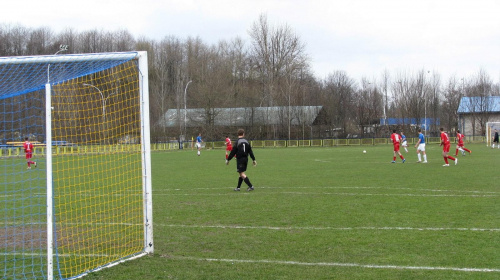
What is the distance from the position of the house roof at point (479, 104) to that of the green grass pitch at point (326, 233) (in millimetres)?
55288

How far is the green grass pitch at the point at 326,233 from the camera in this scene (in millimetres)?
5637

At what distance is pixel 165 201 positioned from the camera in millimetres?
11719

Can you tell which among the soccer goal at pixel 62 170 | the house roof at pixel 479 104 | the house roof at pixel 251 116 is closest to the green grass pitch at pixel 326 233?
the soccer goal at pixel 62 170

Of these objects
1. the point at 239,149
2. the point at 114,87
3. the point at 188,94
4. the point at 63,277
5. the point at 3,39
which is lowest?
the point at 63,277

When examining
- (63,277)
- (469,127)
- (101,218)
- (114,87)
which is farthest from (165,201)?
(469,127)

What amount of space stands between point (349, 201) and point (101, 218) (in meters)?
5.72

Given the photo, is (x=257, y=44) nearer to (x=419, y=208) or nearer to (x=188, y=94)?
(x=188, y=94)

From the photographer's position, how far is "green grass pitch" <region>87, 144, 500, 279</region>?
5637 millimetres

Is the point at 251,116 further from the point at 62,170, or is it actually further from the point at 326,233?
the point at 326,233

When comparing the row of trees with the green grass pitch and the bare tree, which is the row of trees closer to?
the bare tree

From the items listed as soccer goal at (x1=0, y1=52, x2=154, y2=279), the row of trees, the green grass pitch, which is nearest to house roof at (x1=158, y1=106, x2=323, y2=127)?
the row of trees

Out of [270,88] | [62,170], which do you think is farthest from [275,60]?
[62,170]

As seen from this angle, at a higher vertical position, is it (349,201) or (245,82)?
(245,82)

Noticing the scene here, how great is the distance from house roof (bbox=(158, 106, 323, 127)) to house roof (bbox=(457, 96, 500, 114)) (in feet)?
67.5
